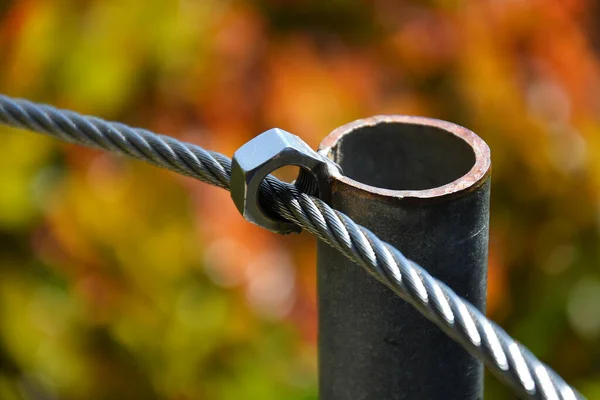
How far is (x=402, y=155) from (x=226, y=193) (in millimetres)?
825

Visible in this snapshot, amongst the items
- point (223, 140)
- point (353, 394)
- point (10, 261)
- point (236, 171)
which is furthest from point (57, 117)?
point (10, 261)

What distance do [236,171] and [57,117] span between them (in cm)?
20

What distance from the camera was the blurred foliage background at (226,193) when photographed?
4.68 ft

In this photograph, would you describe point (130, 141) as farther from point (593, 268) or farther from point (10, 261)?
point (593, 268)

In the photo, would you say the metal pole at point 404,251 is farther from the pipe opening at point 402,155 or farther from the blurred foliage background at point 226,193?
the blurred foliage background at point 226,193

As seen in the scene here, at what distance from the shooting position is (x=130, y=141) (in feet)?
1.99

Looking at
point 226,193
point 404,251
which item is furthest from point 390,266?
point 226,193

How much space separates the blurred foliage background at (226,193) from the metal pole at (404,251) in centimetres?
75

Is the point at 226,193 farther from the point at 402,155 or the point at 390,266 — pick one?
the point at 390,266

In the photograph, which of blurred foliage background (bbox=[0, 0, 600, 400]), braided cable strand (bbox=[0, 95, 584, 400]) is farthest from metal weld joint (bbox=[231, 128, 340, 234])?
blurred foliage background (bbox=[0, 0, 600, 400])

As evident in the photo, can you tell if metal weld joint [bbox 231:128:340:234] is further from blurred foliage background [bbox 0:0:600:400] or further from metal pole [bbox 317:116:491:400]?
blurred foliage background [bbox 0:0:600:400]

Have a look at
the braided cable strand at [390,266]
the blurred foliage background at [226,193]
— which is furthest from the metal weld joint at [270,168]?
the blurred foliage background at [226,193]

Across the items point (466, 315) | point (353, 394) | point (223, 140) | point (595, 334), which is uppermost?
point (466, 315)

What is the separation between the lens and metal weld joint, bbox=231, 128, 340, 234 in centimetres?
52
